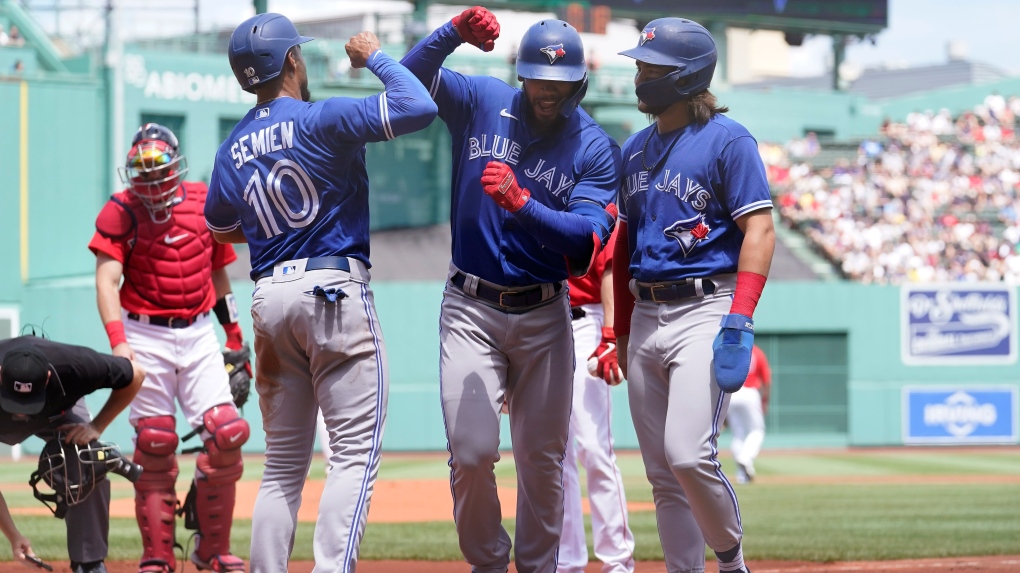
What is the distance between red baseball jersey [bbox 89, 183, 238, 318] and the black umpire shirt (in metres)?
0.82

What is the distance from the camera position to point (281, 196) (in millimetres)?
4379

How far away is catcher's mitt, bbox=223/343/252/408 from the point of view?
6.48m

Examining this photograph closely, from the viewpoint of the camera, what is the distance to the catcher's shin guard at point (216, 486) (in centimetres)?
584

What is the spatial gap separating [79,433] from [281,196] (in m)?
1.73

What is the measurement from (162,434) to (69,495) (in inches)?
24.2

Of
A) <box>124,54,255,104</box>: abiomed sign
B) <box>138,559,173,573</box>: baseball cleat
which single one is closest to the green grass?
<box>138,559,173,573</box>: baseball cleat

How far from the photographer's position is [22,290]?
62.9ft

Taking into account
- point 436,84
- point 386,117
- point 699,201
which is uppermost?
point 436,84

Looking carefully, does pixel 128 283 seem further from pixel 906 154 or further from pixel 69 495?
pixel 906 154

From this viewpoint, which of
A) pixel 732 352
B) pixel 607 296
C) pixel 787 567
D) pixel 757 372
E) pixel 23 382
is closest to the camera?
pixel 732 352

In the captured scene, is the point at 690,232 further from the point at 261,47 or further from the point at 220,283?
the point at 220,283

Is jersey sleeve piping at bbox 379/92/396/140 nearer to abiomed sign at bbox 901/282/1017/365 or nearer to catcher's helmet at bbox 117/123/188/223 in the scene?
catcher's helmet at bbox 117/123/188/223

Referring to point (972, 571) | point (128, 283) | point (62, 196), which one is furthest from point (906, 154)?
point (128, 283)

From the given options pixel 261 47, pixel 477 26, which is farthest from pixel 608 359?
pixel 261 47
